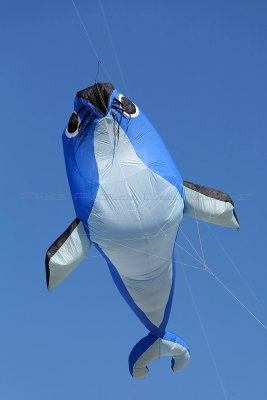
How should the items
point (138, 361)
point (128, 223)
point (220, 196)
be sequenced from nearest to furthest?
point (128, 223) → point (220, 196) → point (138, 361)

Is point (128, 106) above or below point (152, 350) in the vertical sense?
above

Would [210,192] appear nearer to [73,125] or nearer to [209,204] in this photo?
[209,204]

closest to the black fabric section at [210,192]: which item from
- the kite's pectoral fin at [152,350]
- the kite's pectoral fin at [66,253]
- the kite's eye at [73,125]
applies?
the kite's pectoral fin at [66,253]

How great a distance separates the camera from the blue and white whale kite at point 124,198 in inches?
632

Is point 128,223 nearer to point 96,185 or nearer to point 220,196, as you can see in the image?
point 96,185

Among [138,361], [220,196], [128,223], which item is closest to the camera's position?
[128,223]

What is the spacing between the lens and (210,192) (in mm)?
17141

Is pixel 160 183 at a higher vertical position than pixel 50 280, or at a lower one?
higher

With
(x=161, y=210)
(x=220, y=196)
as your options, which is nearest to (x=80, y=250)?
(x=161, y=210)

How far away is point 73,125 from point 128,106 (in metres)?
1.20

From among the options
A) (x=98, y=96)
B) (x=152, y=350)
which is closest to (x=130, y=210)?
(x=98, y=96)

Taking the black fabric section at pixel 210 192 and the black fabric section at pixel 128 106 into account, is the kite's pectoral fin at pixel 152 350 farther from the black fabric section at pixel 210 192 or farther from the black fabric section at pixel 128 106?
the black fabric section at pixel 128 106

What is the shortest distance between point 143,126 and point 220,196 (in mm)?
2193

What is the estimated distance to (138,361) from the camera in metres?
18.5
